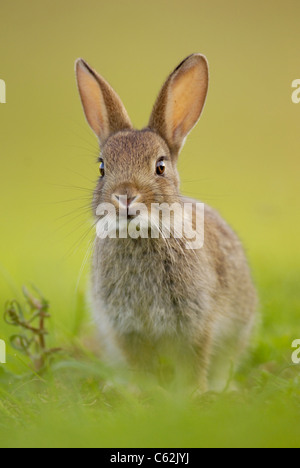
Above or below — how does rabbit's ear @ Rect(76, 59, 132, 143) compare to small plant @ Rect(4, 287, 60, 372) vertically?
above

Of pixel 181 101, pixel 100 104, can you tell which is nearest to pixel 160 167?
pixel 181 101

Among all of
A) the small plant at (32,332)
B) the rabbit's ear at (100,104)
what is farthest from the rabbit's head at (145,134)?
the small plant at (32,332)

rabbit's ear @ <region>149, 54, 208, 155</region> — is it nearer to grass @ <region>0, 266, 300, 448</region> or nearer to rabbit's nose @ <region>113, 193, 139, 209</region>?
rabbit's nose @ <region>113, 193, 139, 209</region>

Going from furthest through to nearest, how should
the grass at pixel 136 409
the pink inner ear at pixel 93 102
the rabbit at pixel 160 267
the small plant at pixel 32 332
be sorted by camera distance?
1. the pink inner ear at pixel 93 102
2. the small plant at pixel 32 332
3. the rabbit at pixel 160 267
4. the grass at pixel 136 409

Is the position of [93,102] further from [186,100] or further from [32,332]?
[32,332]

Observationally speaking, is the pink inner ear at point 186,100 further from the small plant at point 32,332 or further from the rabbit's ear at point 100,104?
the small plant at point 32,332

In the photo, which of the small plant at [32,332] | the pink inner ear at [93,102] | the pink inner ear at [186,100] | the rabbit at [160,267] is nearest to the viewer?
the rabbit at [160,267]

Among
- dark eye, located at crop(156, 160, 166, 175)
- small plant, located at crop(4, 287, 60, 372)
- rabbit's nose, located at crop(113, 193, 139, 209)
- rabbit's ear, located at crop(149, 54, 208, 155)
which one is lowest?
small plant, located at crop(4, 287, 60, 372)

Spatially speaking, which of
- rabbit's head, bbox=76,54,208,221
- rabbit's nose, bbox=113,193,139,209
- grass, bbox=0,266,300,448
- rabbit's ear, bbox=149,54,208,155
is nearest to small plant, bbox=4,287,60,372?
grass, bbox=0,266,300,448
